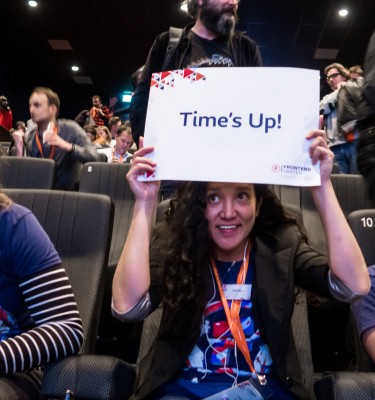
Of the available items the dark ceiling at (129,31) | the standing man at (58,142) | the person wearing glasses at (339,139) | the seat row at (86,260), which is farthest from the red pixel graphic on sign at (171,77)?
the dark ceiling at (129,31)

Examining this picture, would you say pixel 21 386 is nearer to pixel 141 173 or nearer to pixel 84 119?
pixel 141 173

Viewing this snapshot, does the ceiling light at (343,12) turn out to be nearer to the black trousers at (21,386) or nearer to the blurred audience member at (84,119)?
the blurred audience member at (84,119)

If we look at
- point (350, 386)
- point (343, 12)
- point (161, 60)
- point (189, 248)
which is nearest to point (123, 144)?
point (161, 60)

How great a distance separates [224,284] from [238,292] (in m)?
0.04

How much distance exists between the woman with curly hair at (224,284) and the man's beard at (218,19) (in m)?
1.02

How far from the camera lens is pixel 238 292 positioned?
119 centimetres

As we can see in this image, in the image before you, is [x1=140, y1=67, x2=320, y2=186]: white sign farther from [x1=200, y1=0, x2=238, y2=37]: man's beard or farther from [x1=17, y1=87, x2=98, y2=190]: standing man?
[x1=17, y1=87, x2=98, y2=190]: standing man

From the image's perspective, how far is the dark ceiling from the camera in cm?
689

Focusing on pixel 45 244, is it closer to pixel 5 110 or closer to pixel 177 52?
pixel 177 52

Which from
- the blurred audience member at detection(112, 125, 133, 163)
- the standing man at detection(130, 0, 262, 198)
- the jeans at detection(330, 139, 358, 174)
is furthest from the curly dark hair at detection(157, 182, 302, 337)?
the blurred audience member at detection(112, 125, 133, 163)

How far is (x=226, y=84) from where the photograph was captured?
107cm

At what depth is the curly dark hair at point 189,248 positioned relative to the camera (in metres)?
1.17

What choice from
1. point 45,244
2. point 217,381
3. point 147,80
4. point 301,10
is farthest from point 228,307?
point 301,10

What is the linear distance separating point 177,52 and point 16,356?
144cm
